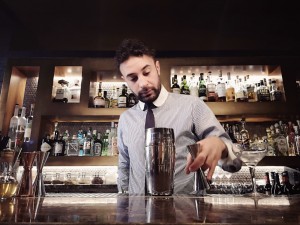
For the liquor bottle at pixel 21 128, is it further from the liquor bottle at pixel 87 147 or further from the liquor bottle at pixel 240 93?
the liquor bottle at pixel 240 93

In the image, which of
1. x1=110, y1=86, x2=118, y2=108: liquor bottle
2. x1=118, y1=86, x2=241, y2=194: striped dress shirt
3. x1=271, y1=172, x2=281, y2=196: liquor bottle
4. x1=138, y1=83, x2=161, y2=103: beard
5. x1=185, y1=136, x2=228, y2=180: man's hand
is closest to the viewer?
x1=185, y1=136, x2=228, y2=180: man's hand

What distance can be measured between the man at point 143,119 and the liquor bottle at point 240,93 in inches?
44.0

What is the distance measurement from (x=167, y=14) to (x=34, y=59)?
1.45m

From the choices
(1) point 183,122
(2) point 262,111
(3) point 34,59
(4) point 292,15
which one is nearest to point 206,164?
(1) point 183,122

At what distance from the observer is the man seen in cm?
143

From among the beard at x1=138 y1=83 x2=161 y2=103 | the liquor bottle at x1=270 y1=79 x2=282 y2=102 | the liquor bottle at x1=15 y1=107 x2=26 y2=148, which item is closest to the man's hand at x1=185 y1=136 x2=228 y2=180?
the beard at x1=138 y1=83 x2=161 y2=103

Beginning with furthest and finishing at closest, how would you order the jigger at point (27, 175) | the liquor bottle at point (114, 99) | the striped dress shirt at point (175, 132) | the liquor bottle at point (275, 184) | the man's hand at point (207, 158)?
the liquor bottle at point (114, 99) → the liquor bottle at point (275, 184) → the striped dress shirt at point (175, 132) → the jigger at point (27, 175) → the man's hand at point (207, 158)

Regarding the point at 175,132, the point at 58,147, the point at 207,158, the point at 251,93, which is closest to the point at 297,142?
the point at 251,93

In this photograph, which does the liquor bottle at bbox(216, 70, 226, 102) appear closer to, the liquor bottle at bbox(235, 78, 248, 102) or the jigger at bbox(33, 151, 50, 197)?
the liquor bottle at bbox(235, 78, 248, 102)

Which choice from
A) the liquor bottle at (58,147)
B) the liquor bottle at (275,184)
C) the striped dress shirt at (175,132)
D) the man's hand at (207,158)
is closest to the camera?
the man's hand at (207,158)

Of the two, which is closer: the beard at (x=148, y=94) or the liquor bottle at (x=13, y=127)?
the beard at (x=148, y=94)

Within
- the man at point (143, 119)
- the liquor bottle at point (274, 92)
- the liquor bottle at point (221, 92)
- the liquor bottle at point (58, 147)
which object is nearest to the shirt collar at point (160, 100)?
the man at point (143, 119)

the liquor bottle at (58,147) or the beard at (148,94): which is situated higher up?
the beard at (148,94)

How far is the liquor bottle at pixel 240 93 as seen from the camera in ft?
8.44
